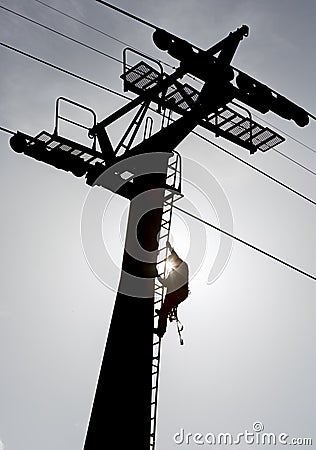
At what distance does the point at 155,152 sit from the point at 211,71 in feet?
7.25

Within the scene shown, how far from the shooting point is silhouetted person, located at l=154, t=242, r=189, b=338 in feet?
50.9

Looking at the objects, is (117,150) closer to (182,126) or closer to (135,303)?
(182,126)

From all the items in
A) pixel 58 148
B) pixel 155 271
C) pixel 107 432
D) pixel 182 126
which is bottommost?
pixel 107 432

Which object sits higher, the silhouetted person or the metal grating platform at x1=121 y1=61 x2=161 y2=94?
the metal grating platform at x1=121 y1=61 x2=161 y2=94

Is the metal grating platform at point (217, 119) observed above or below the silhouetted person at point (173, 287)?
above

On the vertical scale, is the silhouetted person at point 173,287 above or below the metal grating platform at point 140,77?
below

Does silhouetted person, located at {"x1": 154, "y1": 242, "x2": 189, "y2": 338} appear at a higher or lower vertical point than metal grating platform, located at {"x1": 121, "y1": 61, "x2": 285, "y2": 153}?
lower

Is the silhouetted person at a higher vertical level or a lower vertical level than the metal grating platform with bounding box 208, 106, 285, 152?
lower

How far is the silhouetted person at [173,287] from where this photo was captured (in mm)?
15516

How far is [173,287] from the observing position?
1578 centimetres

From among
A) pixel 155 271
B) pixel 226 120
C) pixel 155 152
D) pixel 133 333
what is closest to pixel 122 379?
pixel 133 333

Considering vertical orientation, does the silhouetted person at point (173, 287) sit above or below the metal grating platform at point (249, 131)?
below

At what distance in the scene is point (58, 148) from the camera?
51.4ft

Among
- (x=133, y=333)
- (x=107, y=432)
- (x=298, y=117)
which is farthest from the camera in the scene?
(x=298, y=117)
